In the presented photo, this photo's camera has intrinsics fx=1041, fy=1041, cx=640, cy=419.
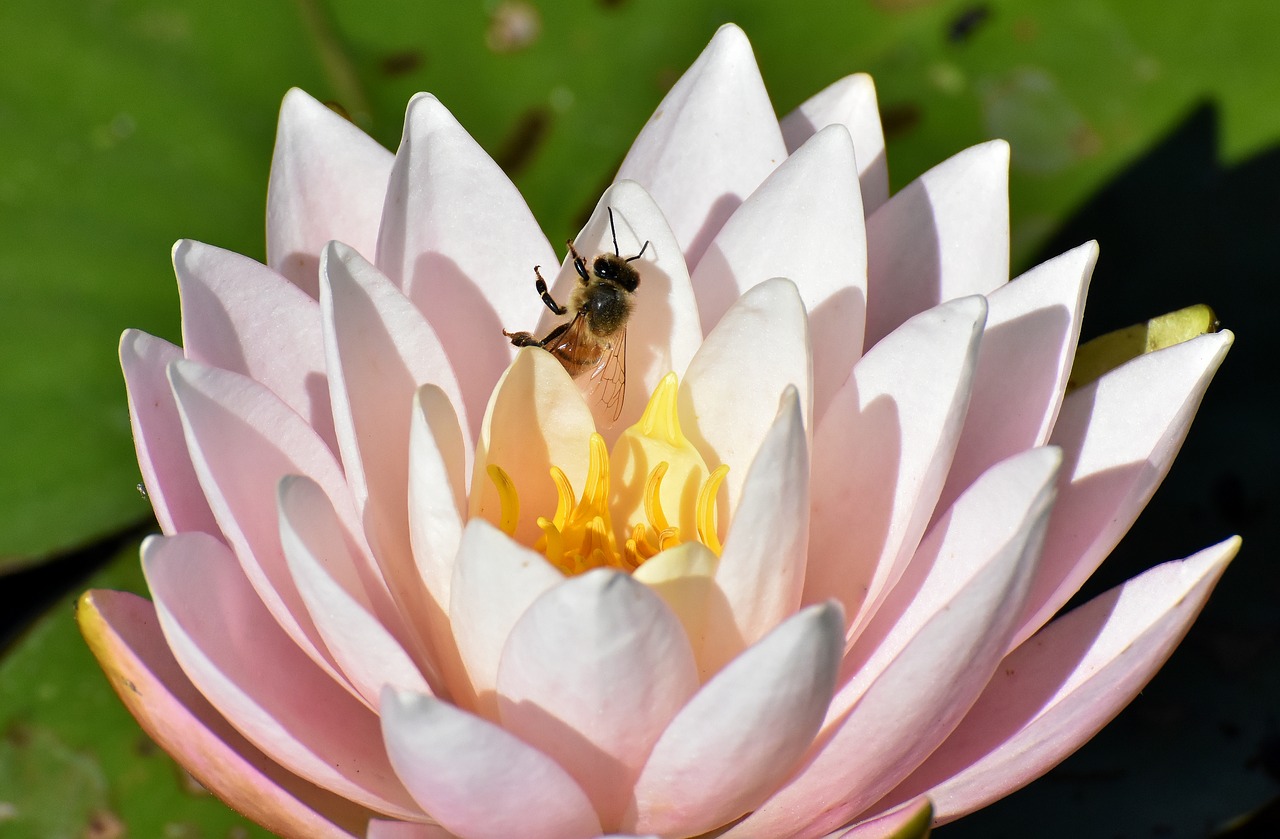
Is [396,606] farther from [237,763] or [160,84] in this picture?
[160,84]

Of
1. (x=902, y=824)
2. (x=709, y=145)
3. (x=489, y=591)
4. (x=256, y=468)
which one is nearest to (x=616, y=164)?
(x=709, y=145)

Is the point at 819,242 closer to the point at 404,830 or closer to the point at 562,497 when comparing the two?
the point at 562,497

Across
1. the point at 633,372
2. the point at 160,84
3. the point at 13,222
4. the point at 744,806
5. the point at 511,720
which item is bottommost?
the point at 744,806

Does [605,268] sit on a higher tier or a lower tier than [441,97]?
lower

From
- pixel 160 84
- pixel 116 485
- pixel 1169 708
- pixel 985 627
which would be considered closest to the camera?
pixel 985 627


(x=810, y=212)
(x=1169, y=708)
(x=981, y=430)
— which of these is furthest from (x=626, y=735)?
(x=1169, y=708)

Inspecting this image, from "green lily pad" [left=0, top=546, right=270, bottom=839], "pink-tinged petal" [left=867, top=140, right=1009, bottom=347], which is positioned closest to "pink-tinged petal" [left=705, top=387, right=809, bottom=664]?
"pink-tinged petal" [left=867, top=140, right=1009, bottom=347]

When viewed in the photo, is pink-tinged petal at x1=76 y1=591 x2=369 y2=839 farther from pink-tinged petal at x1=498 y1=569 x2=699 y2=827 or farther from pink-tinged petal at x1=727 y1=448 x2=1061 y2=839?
pink-tinged petal at x1=727 y1=448 x2=1061 y2=839

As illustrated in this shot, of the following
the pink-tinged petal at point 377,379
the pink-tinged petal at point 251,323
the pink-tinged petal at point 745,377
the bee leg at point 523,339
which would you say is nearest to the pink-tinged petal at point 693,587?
the pink-tinged petal at point 745,377
